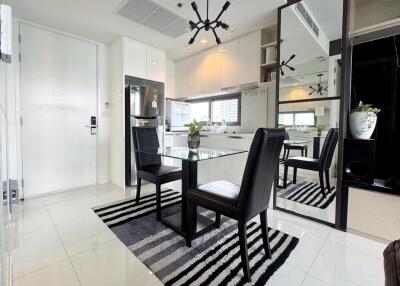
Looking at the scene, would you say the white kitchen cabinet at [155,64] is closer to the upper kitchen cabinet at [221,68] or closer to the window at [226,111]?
the upper kitchen cabinet at [221,68]

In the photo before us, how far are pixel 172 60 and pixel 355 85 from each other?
131 inches

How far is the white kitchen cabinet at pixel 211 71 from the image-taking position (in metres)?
3.45

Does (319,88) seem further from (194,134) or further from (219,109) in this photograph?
(219,109)

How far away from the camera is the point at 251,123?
131 inches

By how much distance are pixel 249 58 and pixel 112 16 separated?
1.92 m

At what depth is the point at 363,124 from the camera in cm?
188

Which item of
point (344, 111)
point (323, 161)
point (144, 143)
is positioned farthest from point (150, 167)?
point (344, 111)

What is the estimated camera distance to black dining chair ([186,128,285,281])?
128 centimetres

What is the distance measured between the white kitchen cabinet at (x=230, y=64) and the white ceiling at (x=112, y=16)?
15 cm

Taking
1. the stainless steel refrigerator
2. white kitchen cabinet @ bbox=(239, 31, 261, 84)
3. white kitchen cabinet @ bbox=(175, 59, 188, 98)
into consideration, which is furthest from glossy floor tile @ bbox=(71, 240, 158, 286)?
white kitchen cabinet @ bbox=(175, 59, 188, 98)

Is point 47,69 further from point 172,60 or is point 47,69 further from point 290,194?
point 290,194

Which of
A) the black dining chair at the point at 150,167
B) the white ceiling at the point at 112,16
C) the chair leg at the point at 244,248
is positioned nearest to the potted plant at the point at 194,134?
the black dining chair at the point at 150,167

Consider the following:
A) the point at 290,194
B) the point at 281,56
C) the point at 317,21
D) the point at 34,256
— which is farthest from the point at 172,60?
the point at 34,256

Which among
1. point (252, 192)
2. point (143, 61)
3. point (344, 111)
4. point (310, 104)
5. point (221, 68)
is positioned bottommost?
point (252, 192)
